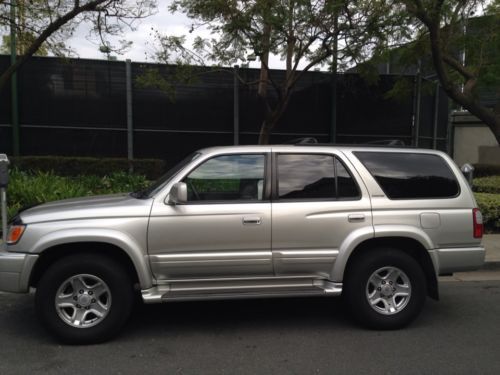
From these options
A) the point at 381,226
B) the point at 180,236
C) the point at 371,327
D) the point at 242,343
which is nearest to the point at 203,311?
the point at 242,343

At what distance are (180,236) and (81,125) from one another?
10.8 m

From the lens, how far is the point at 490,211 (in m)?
9.42

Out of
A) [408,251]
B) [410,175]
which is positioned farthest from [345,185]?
Answer: [408,251]

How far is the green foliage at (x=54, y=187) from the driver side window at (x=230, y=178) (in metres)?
4.91

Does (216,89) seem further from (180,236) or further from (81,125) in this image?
(180,236)

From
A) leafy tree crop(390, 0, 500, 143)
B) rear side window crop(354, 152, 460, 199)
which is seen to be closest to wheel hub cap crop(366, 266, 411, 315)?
rear side window crop(354, 152, 460, 199)

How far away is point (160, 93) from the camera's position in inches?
564

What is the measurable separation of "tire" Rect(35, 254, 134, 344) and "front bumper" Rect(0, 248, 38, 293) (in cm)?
14

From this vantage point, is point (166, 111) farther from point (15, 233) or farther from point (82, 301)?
point (82, 301)

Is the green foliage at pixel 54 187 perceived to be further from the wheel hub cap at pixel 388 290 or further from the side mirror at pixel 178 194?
the wheel hub cap at pixel 388 290

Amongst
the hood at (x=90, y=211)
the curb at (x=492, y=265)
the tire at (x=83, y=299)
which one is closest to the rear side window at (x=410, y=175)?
the hood at (x=90, y=211)

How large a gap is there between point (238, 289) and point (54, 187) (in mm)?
6181

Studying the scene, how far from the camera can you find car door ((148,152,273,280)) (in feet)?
14.4

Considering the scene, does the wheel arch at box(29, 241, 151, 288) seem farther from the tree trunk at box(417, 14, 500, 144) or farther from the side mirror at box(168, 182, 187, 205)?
the tree trunk at box(417, 14, 500, 144)
